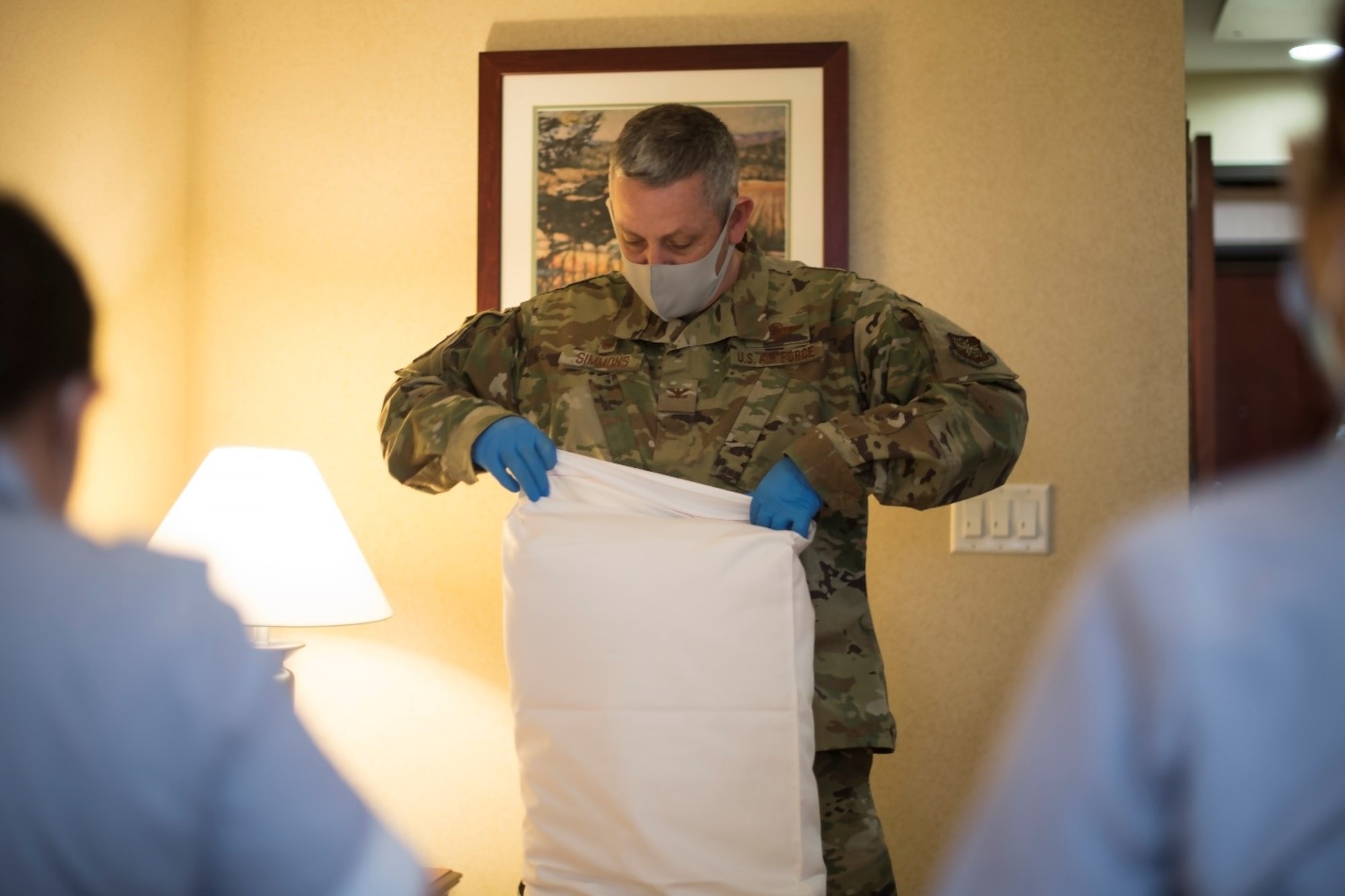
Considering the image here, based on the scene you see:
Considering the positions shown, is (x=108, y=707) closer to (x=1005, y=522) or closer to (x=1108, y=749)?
(x=1108, y=749)

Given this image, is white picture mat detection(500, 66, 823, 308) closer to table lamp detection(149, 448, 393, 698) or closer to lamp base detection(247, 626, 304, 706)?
table lamp detection(149, 448, 393, 698)

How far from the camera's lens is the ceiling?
3248 millimetres

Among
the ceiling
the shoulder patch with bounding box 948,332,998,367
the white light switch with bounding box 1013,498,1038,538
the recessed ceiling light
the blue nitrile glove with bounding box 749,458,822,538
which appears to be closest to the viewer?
the blue nitrile glove with bounding box 749,458,822,538

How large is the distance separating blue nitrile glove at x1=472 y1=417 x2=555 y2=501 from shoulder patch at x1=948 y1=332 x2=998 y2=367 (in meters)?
0.54

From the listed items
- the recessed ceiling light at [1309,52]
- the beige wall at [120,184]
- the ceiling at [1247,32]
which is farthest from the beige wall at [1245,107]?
the beige wall at [120,184]

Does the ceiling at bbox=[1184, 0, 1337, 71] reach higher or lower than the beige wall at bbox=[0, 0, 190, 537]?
higher

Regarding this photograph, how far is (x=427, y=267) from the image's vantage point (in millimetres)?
2270

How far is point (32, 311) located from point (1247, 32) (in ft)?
12.5

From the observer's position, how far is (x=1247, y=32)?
11.7ft

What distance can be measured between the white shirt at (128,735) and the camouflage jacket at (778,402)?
3.01ft

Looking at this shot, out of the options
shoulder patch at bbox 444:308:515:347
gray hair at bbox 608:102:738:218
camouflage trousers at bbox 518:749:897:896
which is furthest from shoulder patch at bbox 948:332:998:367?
shoulder patch at bbox 444:308:515:347

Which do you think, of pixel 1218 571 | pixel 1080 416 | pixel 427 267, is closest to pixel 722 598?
pixel 1218 571

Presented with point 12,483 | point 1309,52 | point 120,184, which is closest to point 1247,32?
point 1309,52

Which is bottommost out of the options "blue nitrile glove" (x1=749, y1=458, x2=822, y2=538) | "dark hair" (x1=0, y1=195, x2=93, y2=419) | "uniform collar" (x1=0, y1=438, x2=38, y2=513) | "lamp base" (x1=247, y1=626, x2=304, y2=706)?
"lamp base" (x1=247, y1=626, x2=304, y2=706)
